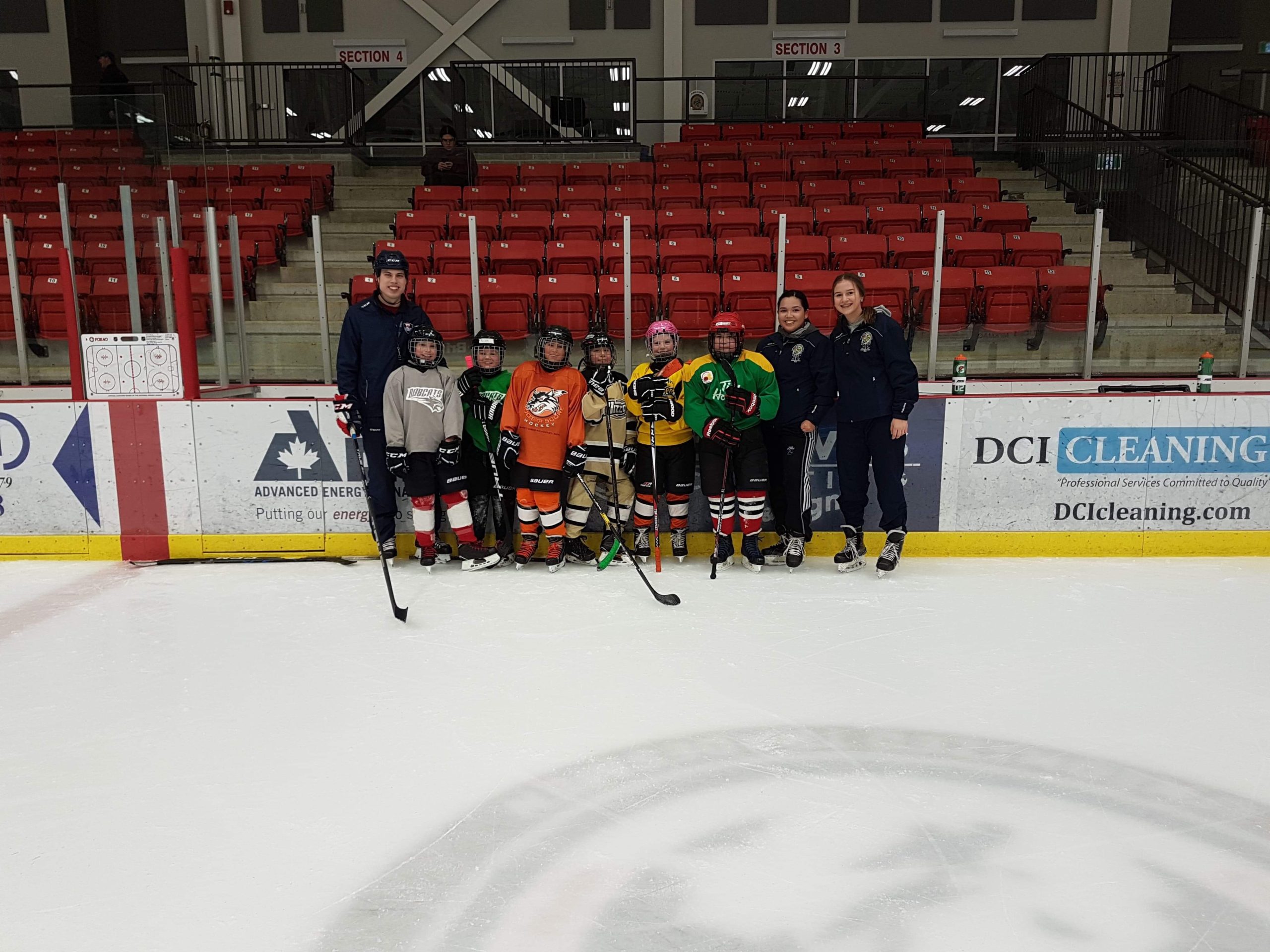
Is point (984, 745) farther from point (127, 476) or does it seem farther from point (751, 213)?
point (751, 213)

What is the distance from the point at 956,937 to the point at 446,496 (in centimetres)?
336

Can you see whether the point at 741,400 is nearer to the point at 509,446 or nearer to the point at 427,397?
the point at 509,446

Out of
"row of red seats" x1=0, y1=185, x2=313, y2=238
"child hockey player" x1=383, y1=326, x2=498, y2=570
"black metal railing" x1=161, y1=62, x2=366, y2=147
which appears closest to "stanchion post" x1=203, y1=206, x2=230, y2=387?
"row of red seats" x1=0, y1=185, x2=313, y2=238

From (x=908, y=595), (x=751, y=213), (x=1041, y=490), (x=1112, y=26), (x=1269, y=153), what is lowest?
(x=908, y=595)

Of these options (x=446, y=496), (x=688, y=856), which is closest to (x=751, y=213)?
(x=446, y=496)

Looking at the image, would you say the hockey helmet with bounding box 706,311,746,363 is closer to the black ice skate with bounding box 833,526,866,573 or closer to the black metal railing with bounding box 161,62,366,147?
the black ice skate with bounding box 833,526,866,573

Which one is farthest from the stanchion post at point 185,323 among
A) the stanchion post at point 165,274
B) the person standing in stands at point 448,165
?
the person standing in stands at point 448,165

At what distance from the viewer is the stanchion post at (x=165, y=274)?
16.2ft

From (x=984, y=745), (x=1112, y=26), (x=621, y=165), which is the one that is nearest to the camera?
(x=984, y=745)

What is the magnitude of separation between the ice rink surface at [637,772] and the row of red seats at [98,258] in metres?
2.01

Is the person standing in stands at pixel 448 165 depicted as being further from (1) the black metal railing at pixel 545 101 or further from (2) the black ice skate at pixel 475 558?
(2) the black ice skate at pixel 475 558

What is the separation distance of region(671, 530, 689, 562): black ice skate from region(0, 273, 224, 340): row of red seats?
120 inches

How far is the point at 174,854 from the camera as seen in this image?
2092 millimetres

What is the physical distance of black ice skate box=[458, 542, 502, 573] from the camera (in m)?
4.60
